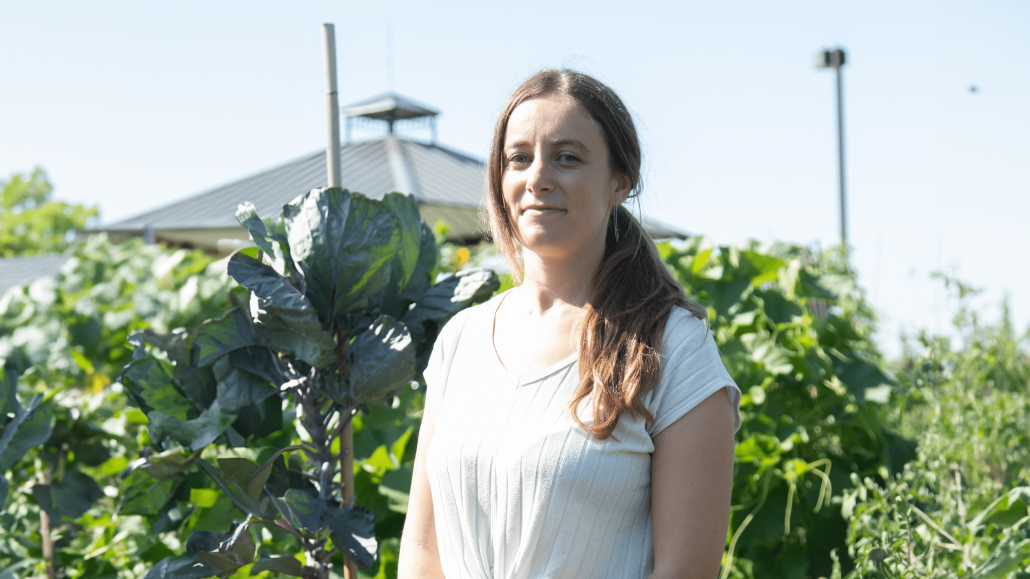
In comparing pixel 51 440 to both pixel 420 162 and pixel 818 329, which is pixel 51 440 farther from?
pixel 420 162

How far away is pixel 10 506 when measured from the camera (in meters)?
2.32

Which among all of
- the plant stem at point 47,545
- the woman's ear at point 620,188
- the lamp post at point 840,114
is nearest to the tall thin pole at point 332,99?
the woman's ear at point 620,188

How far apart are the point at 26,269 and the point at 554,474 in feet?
33.3

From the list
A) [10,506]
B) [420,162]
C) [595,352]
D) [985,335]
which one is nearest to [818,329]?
[985,335]

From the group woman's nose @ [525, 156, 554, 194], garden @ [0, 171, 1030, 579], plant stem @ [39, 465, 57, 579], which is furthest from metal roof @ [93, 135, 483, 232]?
woman's nose @ [525, 156, 554, 194]

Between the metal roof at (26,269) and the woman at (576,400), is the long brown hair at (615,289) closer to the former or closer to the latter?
the woman at (576,400)

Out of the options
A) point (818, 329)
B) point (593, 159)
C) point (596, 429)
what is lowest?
point (818, 329)

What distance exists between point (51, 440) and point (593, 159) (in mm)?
1786

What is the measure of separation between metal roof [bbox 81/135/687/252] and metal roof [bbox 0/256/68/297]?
5.12 feet

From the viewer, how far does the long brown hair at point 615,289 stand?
1.08 m

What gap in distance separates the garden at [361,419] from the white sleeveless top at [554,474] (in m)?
0.27

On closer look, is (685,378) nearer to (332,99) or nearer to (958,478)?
(332,99)

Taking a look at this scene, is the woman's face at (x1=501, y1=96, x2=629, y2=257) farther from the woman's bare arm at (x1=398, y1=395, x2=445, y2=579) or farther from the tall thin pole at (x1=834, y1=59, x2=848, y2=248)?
the tall thin pole at (x1=834, y1=59, x2=848, y2=248)

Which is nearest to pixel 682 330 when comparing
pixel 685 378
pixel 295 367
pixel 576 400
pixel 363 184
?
pixel 685 378
